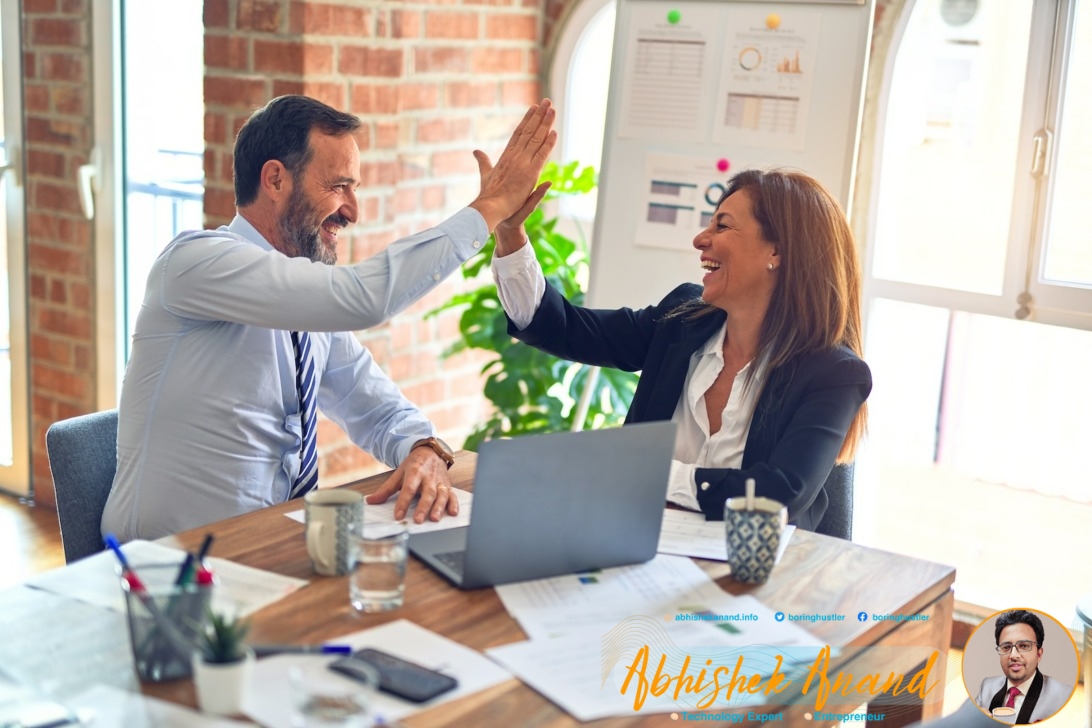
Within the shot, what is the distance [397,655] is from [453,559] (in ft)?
0.96

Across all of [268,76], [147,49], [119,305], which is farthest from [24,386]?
[268,76]

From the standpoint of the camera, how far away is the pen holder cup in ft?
3.88

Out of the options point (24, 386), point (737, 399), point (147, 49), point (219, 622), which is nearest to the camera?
point (219, 622)

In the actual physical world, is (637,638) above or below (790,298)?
below

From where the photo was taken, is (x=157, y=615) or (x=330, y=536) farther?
(x=330, y=536)

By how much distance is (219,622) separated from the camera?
114 centimetres

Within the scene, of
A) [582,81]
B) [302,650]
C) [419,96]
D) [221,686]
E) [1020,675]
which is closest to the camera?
[221,686]

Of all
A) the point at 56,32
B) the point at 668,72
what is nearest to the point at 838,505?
the point at 668,72

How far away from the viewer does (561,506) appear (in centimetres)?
149

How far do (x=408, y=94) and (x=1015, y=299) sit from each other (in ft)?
5.70

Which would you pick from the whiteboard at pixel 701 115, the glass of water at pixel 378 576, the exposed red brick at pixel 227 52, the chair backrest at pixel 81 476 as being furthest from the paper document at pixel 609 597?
the exposed red brick at pixel 227 52

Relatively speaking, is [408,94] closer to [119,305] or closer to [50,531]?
[119,305]

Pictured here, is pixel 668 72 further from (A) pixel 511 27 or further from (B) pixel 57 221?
(B) pixel 57 221

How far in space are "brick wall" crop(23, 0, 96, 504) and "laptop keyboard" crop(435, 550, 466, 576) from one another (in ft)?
8.23
